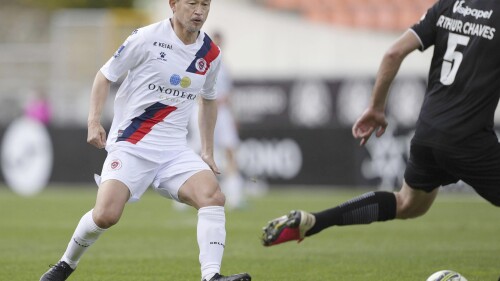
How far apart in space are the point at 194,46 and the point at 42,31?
2761 cm

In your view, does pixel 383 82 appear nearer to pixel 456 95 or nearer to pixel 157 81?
pixel 456 95

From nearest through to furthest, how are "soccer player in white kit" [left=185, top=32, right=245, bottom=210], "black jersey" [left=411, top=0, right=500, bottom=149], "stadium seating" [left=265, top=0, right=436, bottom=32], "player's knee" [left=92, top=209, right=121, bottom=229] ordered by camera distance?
"black jersey" [left=411, top=0, right=500, bottom=149] < "player's knee" [left=92, top=209, right=121, bottom=229] < "soccer player in white kit" [left=185, top=32, right=245, bottom=210] < "stadium seating" [left=265, top=0, right=436, bottom=32]

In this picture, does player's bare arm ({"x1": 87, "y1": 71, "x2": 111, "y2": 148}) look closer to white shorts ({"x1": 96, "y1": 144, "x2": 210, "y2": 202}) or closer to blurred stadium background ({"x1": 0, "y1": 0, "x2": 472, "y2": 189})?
white shorts ({"x1": 96, "y1": 144, "x2": 210, "y2": 202})

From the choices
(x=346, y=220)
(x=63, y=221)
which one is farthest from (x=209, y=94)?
(x=63, y=221)

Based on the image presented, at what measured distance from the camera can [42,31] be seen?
34.1m

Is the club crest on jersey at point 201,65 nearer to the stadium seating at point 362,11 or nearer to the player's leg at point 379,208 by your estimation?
the player's leg at point 379,208

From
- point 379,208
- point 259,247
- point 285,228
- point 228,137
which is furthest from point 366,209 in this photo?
point 228,137

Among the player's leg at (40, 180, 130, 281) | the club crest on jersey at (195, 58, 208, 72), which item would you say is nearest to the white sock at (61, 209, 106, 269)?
the player's leg at (40, 180, 130, 281)

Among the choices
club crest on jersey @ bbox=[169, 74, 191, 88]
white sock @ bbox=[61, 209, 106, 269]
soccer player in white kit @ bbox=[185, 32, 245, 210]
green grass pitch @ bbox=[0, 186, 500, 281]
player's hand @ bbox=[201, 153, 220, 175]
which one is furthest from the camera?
soccer player in white kit @ bbox=[185, 32, 245, 210]

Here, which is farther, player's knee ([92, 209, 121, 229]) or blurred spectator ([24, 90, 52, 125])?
blurred spectator ([24, 90, 52, 125])

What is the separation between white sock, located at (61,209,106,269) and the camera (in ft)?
23.4

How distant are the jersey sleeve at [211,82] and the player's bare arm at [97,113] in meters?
0.79

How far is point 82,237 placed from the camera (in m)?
7.19

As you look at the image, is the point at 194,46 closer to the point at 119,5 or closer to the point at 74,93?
the point at 74,93
